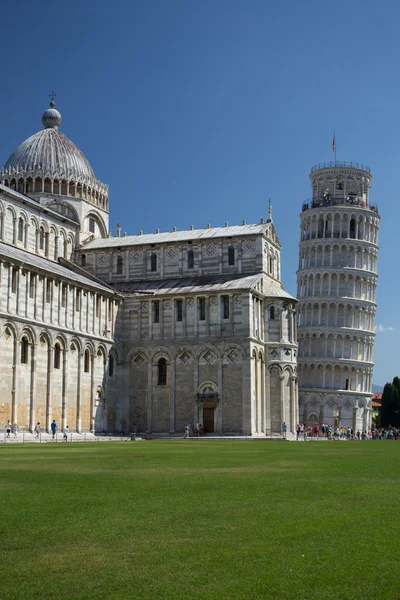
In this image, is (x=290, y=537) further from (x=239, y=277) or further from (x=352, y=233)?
(x=352, y=233)

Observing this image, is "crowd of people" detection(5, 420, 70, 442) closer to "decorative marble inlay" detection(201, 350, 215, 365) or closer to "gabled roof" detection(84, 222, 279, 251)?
"decorative marble inlay" detection(201, 350, 215, 365)

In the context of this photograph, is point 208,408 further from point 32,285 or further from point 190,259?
point 32,285

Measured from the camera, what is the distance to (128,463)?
82.6 ft

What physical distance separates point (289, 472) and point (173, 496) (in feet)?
21.4

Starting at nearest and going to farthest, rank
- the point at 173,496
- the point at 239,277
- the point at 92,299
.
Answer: the point at 173,496
the point at 92,299
the point at 239,277

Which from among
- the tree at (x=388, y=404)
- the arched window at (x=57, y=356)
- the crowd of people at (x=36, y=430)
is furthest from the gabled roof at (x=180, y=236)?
the tree at (x=388, y=404)

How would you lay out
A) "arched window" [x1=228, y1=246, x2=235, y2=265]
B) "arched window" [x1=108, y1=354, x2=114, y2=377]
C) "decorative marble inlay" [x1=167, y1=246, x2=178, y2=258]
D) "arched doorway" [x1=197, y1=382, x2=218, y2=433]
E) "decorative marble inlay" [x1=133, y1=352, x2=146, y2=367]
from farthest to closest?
1. "decorative marble inlay" [x1=167, y1=246, x2=178, y2=258]
2. "arched window" [x1=228, y1=246, x2=235, y2=265]
3. "decorative marble inlay" [x1=133, y1=352, x2=146, y2=367]
4. "arched window" [x1=108, y1=354, x2=114, y2=377]
5. "arched doorway" [x1=197, y1=382, x2=218, y2=433]

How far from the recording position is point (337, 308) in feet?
354

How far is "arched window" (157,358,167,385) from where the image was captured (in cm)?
7069

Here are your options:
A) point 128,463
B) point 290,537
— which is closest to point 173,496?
point 290,537

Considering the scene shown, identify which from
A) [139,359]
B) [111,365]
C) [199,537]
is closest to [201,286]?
[139,359]

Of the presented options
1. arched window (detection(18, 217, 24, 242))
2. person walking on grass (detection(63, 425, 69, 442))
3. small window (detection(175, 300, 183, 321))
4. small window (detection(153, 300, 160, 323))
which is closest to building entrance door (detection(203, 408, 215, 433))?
small window (detection(175, 300, 183, 321))

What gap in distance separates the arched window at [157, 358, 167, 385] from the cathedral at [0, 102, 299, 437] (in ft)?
0.28

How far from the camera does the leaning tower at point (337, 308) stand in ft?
351
